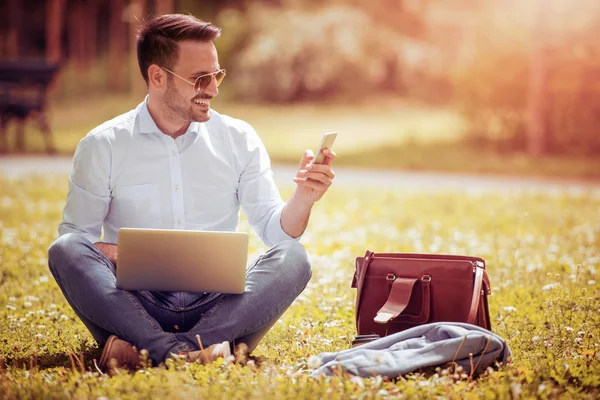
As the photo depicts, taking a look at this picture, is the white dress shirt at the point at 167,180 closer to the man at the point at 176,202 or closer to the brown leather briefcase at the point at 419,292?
the man at the point at 176,202

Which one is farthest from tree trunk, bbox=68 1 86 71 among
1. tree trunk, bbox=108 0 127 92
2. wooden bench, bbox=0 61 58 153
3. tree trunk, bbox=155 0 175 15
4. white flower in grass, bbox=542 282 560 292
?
white flower in grass, bbox=542 282 560 292

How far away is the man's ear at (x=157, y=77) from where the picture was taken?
5031 mm

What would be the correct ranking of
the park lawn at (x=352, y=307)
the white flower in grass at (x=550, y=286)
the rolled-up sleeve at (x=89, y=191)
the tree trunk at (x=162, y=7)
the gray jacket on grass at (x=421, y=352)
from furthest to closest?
the tree trunk at (x=162, y=7), the white flower in grass at (x=550, y=286), the rolled-up sleeve at (x=89, y=191), the gray jacket on grass at (x=421, y=352), the park lawn at (x=352, y=307)

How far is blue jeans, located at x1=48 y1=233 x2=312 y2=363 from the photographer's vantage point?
4426 millimetres

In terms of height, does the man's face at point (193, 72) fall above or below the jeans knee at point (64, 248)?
above

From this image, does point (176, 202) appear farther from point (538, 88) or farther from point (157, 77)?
point (538, 88)

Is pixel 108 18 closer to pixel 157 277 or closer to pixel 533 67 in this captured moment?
pixel 533 67

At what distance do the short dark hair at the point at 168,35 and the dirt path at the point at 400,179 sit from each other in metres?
8.38

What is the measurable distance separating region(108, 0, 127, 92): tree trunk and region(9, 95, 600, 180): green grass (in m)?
2.97

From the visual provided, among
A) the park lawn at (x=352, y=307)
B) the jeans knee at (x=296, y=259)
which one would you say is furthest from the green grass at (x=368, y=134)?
the jeans knee at (x=296, y=259)

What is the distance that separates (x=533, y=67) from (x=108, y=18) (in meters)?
29.1

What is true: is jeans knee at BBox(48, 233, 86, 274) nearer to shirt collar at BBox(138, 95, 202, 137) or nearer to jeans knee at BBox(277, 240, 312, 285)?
shirt collar at BBox(138, 95, 202, 137)

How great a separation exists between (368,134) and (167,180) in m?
17.5

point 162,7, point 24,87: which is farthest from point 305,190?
point 162,7
